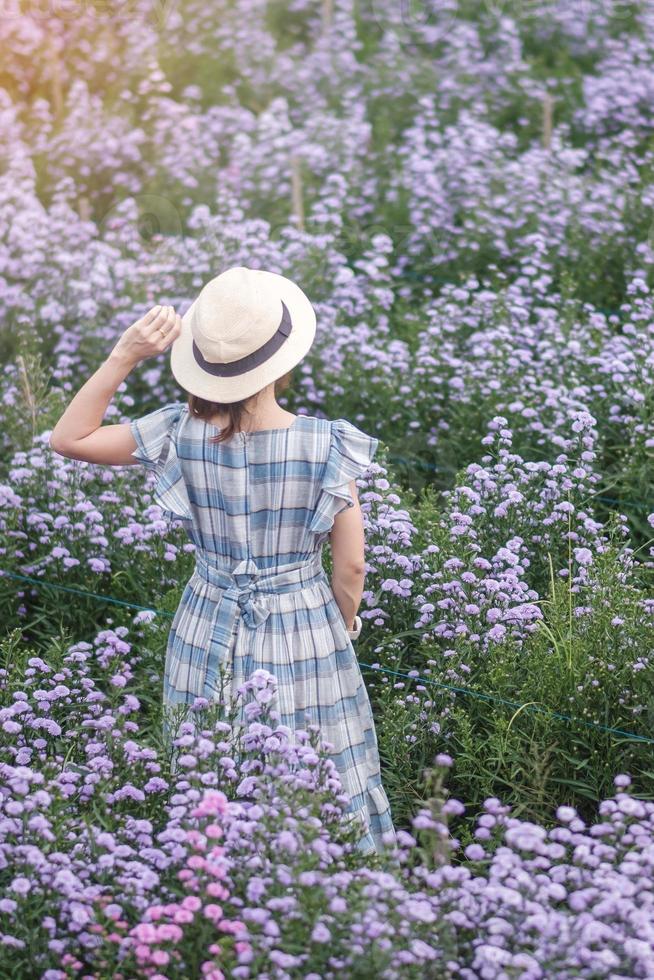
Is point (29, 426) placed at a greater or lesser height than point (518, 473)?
lesser

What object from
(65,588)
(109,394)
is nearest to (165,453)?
(109,394)

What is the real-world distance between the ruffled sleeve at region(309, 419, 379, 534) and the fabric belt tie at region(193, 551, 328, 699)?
0.63ft

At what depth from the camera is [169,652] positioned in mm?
3531

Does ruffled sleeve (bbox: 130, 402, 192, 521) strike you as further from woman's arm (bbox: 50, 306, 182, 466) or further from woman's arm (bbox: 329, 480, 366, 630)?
woman's arm (bbox: 329, 480, 366, 630)

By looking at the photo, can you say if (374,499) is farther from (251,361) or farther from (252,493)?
(251,361)

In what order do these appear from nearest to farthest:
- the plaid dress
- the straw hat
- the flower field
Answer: the flower field
the straw hat
the plaid dress

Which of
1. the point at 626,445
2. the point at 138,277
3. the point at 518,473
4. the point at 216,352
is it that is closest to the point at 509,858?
the point at 216,352

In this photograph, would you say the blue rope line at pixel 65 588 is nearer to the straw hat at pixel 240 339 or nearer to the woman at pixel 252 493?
the woman at pixel 252 493

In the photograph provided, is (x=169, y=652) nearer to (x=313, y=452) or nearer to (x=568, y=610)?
(x=313, y=452)

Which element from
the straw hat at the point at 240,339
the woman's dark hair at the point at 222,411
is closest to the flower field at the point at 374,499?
the woman's dark hair at the point at 222,411

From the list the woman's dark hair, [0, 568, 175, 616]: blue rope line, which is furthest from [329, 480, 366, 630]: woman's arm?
[0, 568, 175, 616]: blue rope line

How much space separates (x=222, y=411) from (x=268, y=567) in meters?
0.45

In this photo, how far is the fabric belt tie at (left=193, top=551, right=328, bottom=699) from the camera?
3.32m

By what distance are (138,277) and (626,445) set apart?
3048 millimetres
